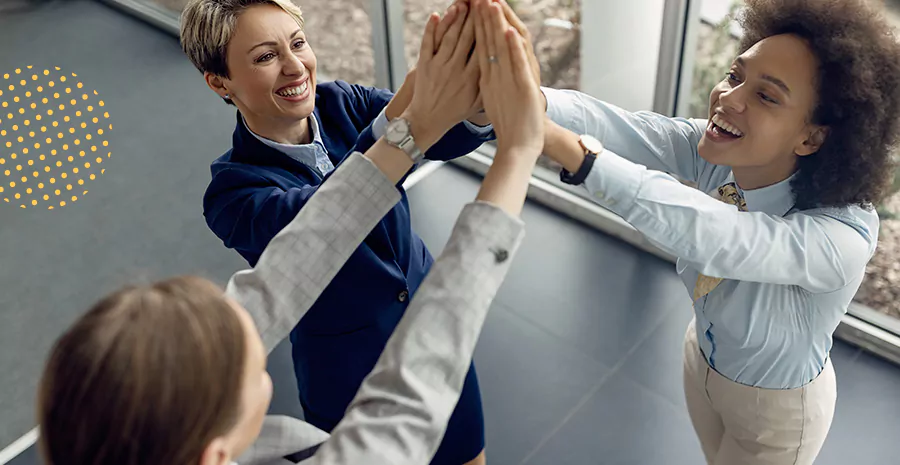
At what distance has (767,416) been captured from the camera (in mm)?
1616

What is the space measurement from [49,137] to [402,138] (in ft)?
11.4

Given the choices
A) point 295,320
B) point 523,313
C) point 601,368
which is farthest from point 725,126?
point 523,313

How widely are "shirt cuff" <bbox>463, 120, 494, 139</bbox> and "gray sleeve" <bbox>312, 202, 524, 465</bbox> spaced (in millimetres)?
470

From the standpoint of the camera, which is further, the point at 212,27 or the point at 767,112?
the point at 212,27

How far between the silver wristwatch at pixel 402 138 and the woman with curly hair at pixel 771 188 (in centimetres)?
21

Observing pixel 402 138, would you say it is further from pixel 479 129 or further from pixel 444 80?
pixel 479 129

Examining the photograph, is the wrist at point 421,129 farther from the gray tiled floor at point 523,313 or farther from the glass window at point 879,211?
the glass window at point 879,211

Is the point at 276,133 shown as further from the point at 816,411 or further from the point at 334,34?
the point at 334,34

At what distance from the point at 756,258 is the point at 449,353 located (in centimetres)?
63

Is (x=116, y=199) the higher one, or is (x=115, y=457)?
(x=115, y=457)

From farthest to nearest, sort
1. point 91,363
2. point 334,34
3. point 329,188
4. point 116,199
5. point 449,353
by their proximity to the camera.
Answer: point 334,34, point 116,199, point 329,188, point 449,353, point 91,363

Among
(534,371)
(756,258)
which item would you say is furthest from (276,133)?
(534,371)

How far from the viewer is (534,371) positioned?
279cm

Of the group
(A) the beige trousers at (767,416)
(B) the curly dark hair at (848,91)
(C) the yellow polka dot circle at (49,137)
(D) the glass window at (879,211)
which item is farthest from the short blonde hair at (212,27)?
(C) the yellow polka dot circle at (49,137)
